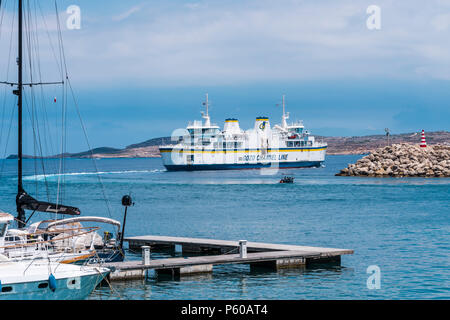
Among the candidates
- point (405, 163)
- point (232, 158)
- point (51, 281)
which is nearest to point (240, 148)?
point (232, 158)

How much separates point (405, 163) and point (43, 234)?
70892 millimetres

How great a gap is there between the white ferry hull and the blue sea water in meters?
39.9

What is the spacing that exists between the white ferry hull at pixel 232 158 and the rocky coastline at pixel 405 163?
1138 inches

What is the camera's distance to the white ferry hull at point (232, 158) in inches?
4405

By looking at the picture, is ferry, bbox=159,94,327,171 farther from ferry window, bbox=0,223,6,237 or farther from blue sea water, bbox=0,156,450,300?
ferry window, bbox=0,223,6,237

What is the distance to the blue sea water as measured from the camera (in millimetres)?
18656

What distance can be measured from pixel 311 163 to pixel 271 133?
10.5 meters

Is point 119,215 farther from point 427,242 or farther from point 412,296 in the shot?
point 412,296

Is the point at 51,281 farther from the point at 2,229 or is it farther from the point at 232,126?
the point at 232,126

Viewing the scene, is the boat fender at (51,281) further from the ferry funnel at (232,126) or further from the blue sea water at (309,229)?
the ferry funnel at (232,126)

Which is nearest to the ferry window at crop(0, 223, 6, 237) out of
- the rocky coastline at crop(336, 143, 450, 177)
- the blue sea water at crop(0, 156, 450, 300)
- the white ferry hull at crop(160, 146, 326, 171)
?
the blue sea water at crop(0, 156, 450, 300)

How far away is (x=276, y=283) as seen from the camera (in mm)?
19484

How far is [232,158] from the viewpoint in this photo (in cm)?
11456
